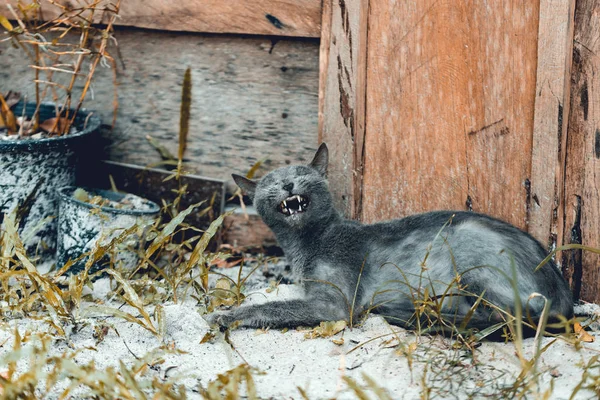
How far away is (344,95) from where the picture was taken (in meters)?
3.26

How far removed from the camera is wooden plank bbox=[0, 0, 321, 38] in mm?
3430

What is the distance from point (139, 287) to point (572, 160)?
1.95 meters

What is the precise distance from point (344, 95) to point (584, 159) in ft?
3.61

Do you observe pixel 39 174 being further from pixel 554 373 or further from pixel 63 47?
pixel 554 373

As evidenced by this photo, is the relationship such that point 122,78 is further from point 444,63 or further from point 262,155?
point 444,63

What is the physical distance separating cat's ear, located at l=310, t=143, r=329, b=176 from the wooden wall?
5.1 inches

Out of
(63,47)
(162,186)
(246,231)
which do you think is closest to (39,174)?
(162,186)

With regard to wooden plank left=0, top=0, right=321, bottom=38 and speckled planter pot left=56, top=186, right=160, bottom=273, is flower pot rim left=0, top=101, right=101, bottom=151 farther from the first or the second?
wooden plank left=0, top=0, right=321, bottom=38

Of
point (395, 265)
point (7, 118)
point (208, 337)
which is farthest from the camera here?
point (7, 118)

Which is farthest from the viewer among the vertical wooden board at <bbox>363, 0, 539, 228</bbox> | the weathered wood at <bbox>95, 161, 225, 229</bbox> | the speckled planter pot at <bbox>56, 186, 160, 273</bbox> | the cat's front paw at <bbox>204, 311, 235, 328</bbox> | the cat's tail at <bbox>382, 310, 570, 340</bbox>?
the weathered wood at <bbox>95, 161, 225, 229</bbox>

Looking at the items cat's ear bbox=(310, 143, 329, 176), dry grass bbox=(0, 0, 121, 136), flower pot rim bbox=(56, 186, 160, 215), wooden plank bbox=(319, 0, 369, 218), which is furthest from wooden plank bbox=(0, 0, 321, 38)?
flower pot rim bbox=(56, 186, 160, 215)

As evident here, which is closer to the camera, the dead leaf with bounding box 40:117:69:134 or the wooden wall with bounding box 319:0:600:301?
the wooden wall with bounding box 319:0:600:301

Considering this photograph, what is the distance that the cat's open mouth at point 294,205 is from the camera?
10.1 feet

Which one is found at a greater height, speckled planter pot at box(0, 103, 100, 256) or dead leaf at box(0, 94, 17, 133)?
dead leaf at box(0, 94, 17, 133)
